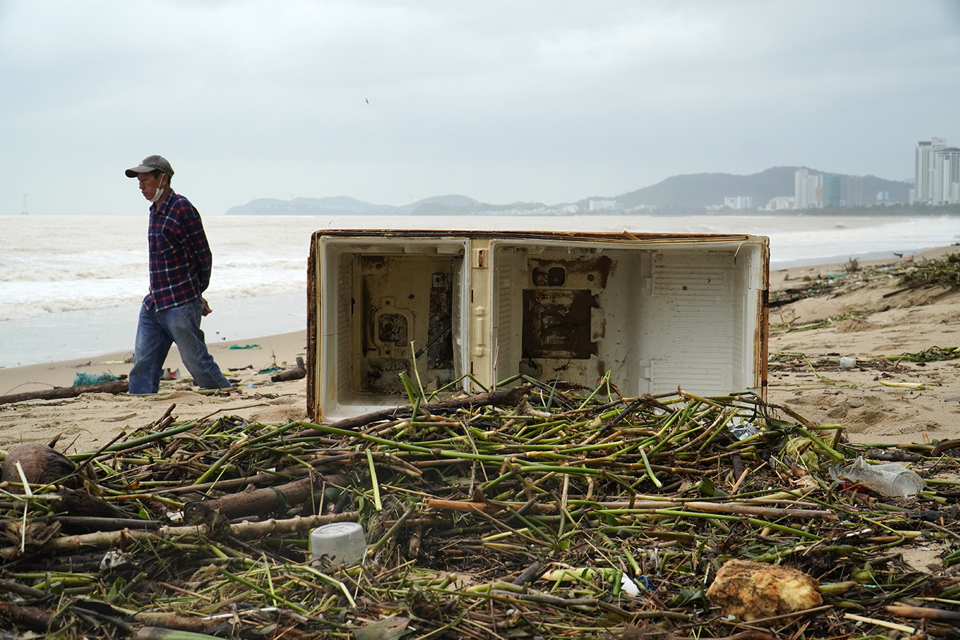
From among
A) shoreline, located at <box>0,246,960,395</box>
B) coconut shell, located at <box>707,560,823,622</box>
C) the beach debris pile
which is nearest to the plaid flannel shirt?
shoreline, located at <box>0,246,960,395</box>

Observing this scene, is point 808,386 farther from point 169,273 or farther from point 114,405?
point 114,405

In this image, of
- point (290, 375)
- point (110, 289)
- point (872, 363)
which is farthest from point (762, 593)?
point (110, 289)

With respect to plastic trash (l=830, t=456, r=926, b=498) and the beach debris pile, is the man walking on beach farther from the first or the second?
plastic trash (l=830, t=456, r=926, b=498)

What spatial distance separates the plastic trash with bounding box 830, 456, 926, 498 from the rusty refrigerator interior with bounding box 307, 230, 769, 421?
32.6 inches

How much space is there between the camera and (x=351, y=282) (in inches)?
185

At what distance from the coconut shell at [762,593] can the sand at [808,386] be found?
2.04m

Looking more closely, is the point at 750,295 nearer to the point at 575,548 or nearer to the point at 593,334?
the point at 593,334

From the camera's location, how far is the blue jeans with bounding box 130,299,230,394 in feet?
17.4

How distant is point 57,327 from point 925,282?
10.9 meters

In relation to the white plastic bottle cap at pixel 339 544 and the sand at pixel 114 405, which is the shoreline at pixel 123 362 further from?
the white plastic bottle cap at pixel 339 544

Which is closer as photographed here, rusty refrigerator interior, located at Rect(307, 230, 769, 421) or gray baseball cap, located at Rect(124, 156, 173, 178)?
rusty refrigerator interior, located at Rect(307, 230, 769, 421)

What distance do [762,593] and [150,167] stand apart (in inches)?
183

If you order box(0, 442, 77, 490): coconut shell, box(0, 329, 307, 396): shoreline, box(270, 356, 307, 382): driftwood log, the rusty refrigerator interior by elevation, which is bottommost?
box(0, 329, 307, 396): shoreline

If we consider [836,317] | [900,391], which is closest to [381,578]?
[900,391]
